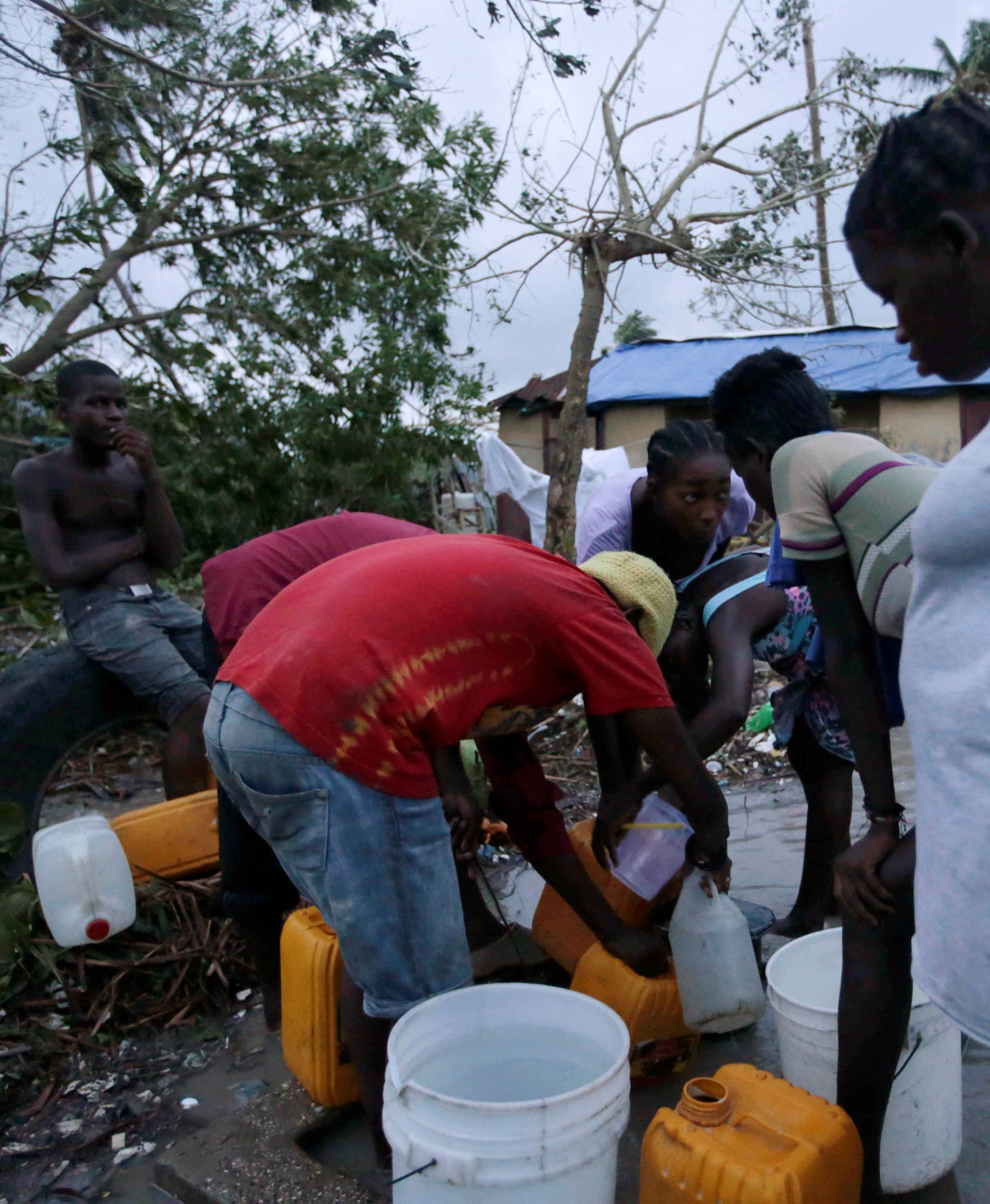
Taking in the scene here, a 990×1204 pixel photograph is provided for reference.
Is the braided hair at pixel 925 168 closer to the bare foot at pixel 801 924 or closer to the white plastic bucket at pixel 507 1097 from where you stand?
the white plastic bucket at pixel 507 1097

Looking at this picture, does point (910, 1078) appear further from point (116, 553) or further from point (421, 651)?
point (116, 553)

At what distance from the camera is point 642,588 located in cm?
207

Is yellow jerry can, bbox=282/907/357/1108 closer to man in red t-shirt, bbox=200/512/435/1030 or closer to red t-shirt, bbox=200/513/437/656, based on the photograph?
man in red t-shirt, bbox=200/512/435/1030

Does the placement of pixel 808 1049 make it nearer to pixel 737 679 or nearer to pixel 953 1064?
pixel 953 1064

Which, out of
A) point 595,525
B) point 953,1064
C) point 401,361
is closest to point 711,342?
point 401,361

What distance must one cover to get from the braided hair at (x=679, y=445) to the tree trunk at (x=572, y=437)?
117 inches

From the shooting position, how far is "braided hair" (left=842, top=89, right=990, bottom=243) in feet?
3.75

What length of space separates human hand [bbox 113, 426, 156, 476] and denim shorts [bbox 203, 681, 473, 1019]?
2057 millimetres

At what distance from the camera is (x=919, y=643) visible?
1.07 m

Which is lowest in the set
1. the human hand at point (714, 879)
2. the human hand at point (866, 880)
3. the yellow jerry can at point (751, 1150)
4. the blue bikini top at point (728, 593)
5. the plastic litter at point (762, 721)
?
the plastic litter at point (762, 721)

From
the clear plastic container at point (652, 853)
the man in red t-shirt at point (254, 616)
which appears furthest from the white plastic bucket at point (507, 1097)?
the man in red t-shirt at point (254, 616)

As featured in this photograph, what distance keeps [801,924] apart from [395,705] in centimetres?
164

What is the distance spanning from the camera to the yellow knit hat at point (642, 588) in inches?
81.4

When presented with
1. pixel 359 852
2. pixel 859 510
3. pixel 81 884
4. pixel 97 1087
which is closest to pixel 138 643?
pixel 81 884
